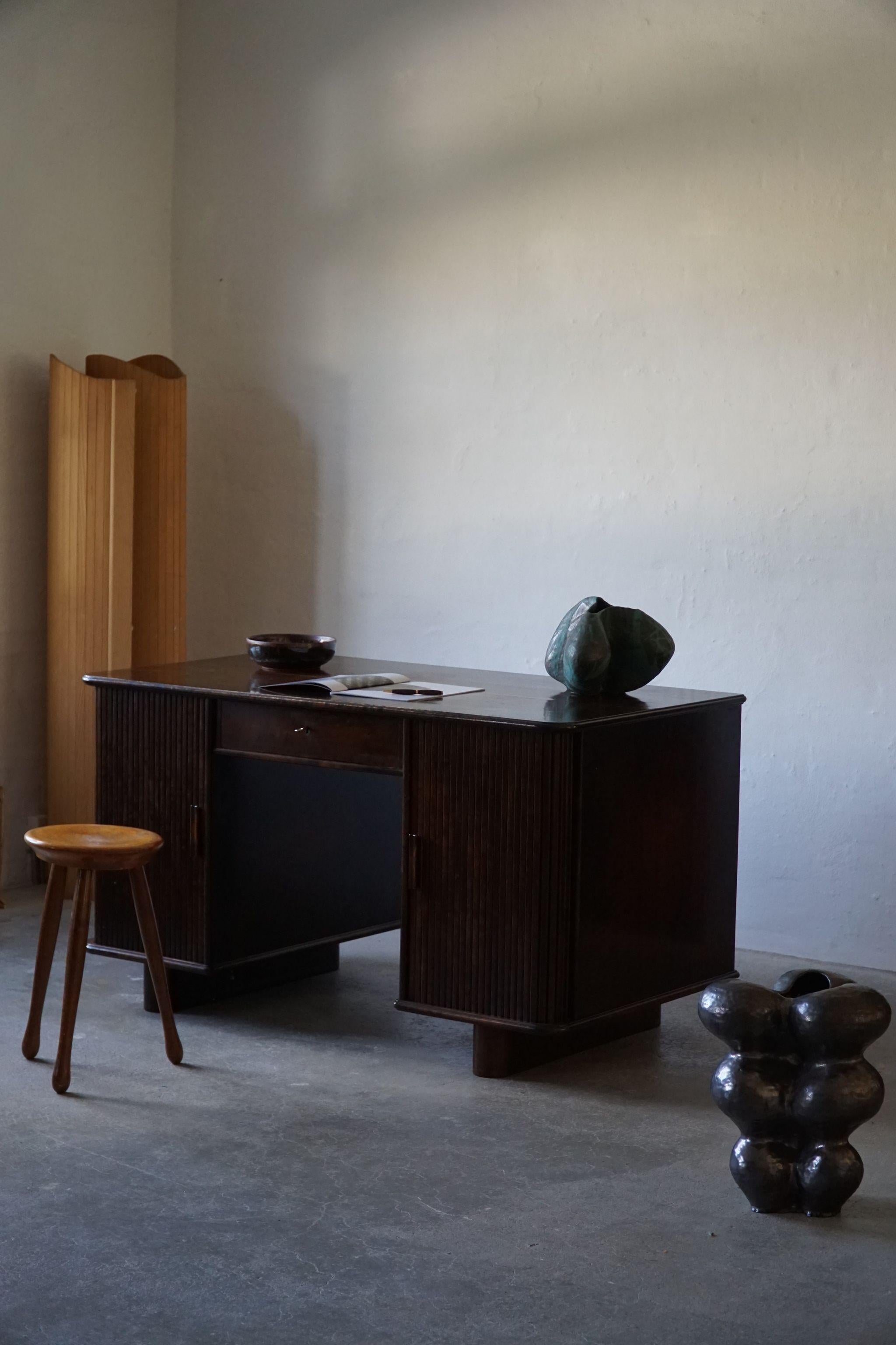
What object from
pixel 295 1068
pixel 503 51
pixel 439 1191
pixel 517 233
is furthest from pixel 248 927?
pixel 503 51

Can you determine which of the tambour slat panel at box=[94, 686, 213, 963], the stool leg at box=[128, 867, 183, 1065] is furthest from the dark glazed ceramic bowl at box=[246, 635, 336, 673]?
the stool leg at box=[128, 867, 183, 1065]

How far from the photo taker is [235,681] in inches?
156

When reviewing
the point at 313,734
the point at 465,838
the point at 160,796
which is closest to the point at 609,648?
the point at 465,838

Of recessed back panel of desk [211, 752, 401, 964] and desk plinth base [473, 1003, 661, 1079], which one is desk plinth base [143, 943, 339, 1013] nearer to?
recessed back panel of desk [211, 752, 401, 964]

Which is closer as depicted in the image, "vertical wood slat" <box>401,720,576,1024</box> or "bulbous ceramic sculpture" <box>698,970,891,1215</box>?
"bulbous ceramic sculpture" <box>698,970,891,1215</box>

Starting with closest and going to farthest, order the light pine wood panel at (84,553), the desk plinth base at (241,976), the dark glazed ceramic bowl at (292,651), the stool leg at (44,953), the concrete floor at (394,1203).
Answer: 1. the concrete floor at (394,1203)
2. the stool leg at (44,953)
3. the desk plinth base at (241,976)
4. the dark glazed ceramic bowl at (292,651)
5. the light pine wood panel at (84,553)

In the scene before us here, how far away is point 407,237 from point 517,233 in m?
0.45

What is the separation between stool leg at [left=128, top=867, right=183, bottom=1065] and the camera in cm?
354

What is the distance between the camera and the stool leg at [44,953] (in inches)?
137

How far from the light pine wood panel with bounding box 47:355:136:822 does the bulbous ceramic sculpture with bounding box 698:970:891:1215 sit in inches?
117

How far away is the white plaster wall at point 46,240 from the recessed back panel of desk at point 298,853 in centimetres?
164

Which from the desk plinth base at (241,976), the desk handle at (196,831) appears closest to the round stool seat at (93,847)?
the desk handle at (196,831)

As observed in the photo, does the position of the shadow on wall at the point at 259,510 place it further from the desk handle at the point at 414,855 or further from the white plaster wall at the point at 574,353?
the desk handle at the point at 414,855

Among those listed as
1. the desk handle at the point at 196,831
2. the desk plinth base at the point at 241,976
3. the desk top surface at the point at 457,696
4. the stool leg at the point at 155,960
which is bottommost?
the desk plinth base at the point at 241,976
